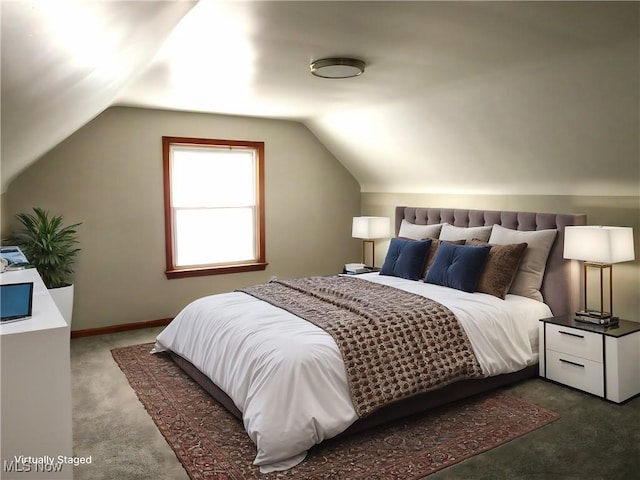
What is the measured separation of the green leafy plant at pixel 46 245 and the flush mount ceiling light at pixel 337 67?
2.68 metres

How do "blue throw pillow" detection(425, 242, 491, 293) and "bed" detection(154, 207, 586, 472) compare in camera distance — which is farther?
"blue throw pillow" detection(425, 242, 491, 293)

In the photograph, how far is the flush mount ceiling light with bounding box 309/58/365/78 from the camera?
3.36 metres

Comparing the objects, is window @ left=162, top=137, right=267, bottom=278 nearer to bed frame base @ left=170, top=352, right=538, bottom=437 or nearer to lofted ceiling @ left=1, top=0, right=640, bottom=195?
lofted ceiling @ left=1, top=0, right=640, bottom=195

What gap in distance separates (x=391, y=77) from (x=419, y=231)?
5.80 feet

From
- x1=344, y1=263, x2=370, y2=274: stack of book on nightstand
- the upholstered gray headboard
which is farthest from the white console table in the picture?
x1=344, y1=263, x2=370, y2=274: stack of book on nightstand

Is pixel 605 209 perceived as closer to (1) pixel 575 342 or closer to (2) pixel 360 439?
(1) pixel 575 342

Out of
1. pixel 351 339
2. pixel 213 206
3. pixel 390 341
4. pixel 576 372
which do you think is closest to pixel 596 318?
pixel 576 372

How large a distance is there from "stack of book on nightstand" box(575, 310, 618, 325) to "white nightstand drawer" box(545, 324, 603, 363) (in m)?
0.16

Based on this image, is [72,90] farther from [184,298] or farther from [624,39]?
[184,298]

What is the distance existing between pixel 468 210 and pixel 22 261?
3.75m

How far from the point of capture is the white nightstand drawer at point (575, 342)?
3416mm

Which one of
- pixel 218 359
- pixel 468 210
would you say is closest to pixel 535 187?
pixel 468 210

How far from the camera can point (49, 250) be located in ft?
14.4

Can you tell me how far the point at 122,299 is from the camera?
17.3 ft
